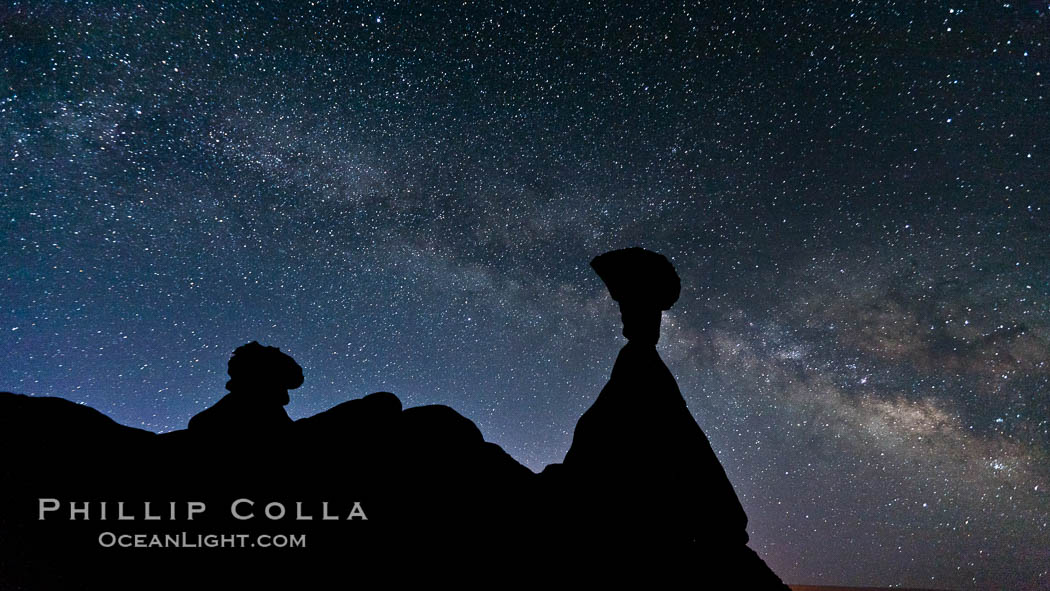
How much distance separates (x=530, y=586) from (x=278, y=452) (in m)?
6.60

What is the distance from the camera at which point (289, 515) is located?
11047mm

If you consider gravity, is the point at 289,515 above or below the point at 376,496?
below

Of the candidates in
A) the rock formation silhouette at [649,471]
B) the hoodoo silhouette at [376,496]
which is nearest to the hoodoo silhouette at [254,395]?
the hoodoo silhouette at [376,496]

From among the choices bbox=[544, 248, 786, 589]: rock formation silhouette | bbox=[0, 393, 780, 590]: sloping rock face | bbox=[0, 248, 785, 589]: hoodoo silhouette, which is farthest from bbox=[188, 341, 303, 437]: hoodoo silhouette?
bbox=[544, 248, 786, 589]: rock formation silhouette

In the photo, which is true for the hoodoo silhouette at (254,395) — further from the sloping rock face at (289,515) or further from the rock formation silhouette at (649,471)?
the rock formation silhouette at (649,471)

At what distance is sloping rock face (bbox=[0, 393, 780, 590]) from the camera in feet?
32.7

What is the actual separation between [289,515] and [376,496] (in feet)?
5.95

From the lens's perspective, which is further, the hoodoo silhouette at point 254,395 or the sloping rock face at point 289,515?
the hoodoo silhouette at point 254,395

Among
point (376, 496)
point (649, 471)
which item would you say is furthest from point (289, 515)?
point (649, 471)

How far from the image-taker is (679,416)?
12.8 metres

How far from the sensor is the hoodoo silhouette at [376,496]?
10117 millimetres

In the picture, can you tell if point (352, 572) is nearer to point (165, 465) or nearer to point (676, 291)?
point (165, 465)

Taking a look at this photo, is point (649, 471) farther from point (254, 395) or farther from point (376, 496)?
point (254, 395)

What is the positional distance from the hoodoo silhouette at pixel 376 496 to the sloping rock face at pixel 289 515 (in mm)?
30
